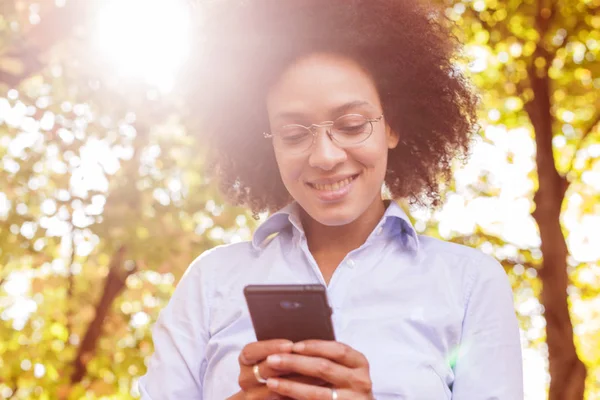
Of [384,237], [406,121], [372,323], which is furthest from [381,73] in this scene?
[372,323]

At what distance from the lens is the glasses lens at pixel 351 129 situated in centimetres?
246

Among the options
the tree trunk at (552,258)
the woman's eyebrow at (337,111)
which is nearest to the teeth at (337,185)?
the woman's eyebrow at (337,111)

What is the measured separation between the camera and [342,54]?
8.73 feet

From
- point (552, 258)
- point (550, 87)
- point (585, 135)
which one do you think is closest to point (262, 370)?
point (552, 258)

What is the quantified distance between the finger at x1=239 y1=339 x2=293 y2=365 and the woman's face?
620 mm

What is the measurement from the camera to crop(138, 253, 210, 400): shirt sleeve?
248 centimetres

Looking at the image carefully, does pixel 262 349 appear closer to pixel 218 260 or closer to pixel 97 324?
pixel 218 260

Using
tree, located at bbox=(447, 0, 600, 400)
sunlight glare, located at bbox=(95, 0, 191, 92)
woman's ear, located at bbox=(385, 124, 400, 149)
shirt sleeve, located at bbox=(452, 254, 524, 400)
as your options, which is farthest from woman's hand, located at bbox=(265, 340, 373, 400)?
tree, located at bbox=(447, 0, 600, 400)

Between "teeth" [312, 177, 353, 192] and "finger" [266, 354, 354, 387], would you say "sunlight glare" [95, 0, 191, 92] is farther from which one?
"finger" [266, 354, 354, 387]

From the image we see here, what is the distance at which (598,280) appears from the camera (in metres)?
11.0

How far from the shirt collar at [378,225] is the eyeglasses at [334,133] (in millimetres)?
312

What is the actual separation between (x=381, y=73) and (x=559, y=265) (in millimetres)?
6231

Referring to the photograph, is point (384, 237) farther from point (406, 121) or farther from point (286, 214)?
point (406, 121)

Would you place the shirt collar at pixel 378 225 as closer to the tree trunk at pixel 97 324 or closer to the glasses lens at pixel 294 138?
the glasses lens at pixel 294 138
